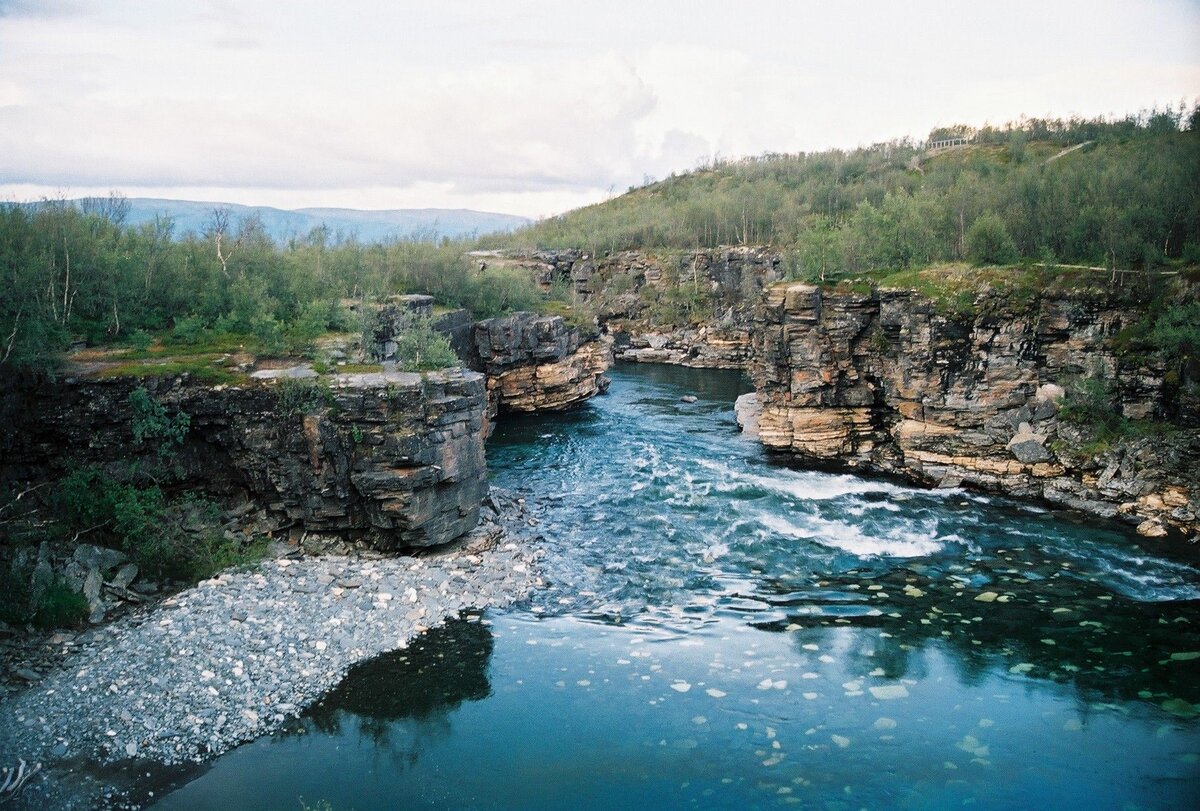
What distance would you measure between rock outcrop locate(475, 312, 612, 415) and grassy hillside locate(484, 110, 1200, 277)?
14163 millimetres

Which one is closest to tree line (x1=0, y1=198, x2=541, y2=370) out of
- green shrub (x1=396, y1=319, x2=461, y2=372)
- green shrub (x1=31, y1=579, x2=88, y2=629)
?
green shrub (x1=396, y1=319, x2=461, y2=372)

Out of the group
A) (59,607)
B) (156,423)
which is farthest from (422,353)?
(59,607)

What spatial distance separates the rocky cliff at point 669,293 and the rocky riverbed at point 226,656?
4294 cm

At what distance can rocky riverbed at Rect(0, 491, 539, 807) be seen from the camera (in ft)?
44.5

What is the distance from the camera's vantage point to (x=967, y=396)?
96.5ft

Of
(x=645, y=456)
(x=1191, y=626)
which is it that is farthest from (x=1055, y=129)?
(x=1191, y=626)

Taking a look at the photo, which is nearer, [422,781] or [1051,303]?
[422,781]

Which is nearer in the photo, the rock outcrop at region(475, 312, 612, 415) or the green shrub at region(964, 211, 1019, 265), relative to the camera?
the green shrub at region(964, 211, 1019, 265)

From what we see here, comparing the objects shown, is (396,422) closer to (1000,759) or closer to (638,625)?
(638,625)

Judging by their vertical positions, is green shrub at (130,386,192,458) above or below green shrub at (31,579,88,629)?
above

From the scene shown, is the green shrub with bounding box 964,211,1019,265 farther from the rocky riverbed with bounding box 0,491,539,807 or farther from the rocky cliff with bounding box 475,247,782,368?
the rocky cliff with bounding box 475,247,782,368

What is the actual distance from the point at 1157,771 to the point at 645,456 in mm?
22366

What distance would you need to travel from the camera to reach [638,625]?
18781mm

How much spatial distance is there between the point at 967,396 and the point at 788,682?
58.3ft
